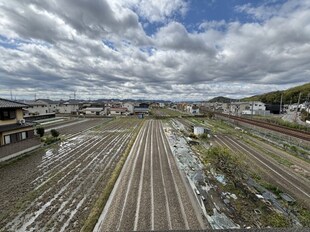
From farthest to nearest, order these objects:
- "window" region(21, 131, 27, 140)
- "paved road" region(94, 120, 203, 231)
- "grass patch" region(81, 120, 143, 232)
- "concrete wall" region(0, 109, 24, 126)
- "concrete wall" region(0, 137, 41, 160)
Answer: "window" region(21, 131, 27, 140), "concrete wall" region(0, 109, 24, 126), "concrete wall" region(0, 137, 41, 160), "paved road" region(94, 120, 203, 231), "grass patch" region(81, 120, 143, 232)

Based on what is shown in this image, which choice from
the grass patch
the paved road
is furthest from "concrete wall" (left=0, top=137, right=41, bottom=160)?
the paved road

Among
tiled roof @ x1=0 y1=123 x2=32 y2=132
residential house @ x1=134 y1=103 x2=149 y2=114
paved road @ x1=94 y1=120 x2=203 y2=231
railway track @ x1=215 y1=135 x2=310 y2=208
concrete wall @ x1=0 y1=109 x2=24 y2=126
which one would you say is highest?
concrete wall @ x1=0 y1=109 x2=24 y2=126

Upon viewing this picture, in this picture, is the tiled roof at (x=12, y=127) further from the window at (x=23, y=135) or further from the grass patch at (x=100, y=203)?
the grass patch at (x=100, y=203)

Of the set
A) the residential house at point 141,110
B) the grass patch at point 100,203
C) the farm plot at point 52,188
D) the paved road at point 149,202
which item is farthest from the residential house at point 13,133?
the residential house at point 141,110

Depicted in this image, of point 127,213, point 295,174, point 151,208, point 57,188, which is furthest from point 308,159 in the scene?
point 57,188

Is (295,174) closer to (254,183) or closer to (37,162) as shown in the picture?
(254,183)

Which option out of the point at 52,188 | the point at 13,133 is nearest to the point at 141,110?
the point at 13,133

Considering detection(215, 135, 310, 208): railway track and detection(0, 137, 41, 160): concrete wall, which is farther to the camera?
detection(0, 137, 41, 160): concrete wall

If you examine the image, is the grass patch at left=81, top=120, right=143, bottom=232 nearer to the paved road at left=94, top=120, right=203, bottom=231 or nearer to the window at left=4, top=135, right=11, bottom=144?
the paved road at left=94, top=120, right=203, bottom=231
